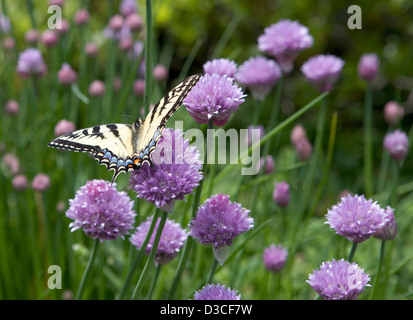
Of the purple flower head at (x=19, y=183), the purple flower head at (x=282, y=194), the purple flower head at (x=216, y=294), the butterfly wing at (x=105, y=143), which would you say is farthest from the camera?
the purple flower head at (x=19, y=183)

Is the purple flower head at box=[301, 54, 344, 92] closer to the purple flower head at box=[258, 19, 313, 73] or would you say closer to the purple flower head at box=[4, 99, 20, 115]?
the purple flower head at box=[258, 19, 313, 73]

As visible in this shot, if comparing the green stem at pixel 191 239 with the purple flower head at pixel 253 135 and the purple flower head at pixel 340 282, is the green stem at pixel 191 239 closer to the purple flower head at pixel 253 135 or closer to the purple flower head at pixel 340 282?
the purple flower head at pixel 340 282

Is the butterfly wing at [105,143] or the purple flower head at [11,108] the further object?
the purple flower head at [11,108]

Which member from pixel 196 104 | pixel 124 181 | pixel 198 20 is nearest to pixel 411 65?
pixel 198 20

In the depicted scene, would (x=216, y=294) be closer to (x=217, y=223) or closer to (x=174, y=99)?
(x=217, y=223)

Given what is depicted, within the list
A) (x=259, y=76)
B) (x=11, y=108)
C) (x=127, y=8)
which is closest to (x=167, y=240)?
(x=259, y=76)

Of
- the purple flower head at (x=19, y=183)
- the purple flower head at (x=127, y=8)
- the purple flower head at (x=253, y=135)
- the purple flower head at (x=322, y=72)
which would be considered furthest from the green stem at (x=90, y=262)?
the purple flower head at (x=127, y=8)
